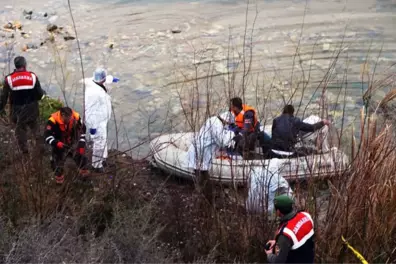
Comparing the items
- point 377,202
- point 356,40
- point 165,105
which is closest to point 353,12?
point 356,40

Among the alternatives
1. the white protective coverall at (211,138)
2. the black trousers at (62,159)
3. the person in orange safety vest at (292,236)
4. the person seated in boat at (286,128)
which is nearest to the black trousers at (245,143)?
the white protective coverall at (211,138)

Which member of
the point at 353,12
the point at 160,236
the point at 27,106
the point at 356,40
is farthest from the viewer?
the point at 353,12

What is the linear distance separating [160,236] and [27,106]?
2.79 metres

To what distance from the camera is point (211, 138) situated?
7645 mm

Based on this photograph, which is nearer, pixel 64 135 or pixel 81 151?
pixel 81 151

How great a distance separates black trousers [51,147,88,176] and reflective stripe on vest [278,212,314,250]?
2.63 meters

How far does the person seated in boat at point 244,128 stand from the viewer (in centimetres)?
732

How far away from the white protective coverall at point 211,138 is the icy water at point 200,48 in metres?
3.62

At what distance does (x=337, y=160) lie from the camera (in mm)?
6914

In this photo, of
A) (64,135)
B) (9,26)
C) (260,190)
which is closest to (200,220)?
(260,190)

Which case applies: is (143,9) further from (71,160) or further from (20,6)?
(71,160)

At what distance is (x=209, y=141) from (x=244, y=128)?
2.85 ft

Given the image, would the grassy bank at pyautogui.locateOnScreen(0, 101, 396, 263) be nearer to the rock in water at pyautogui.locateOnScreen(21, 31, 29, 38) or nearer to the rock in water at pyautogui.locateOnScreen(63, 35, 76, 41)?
the rock in water at pyautogui.locateOnScreen(63, 35, 76, 41)

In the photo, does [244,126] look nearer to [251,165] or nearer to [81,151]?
[251,165]
